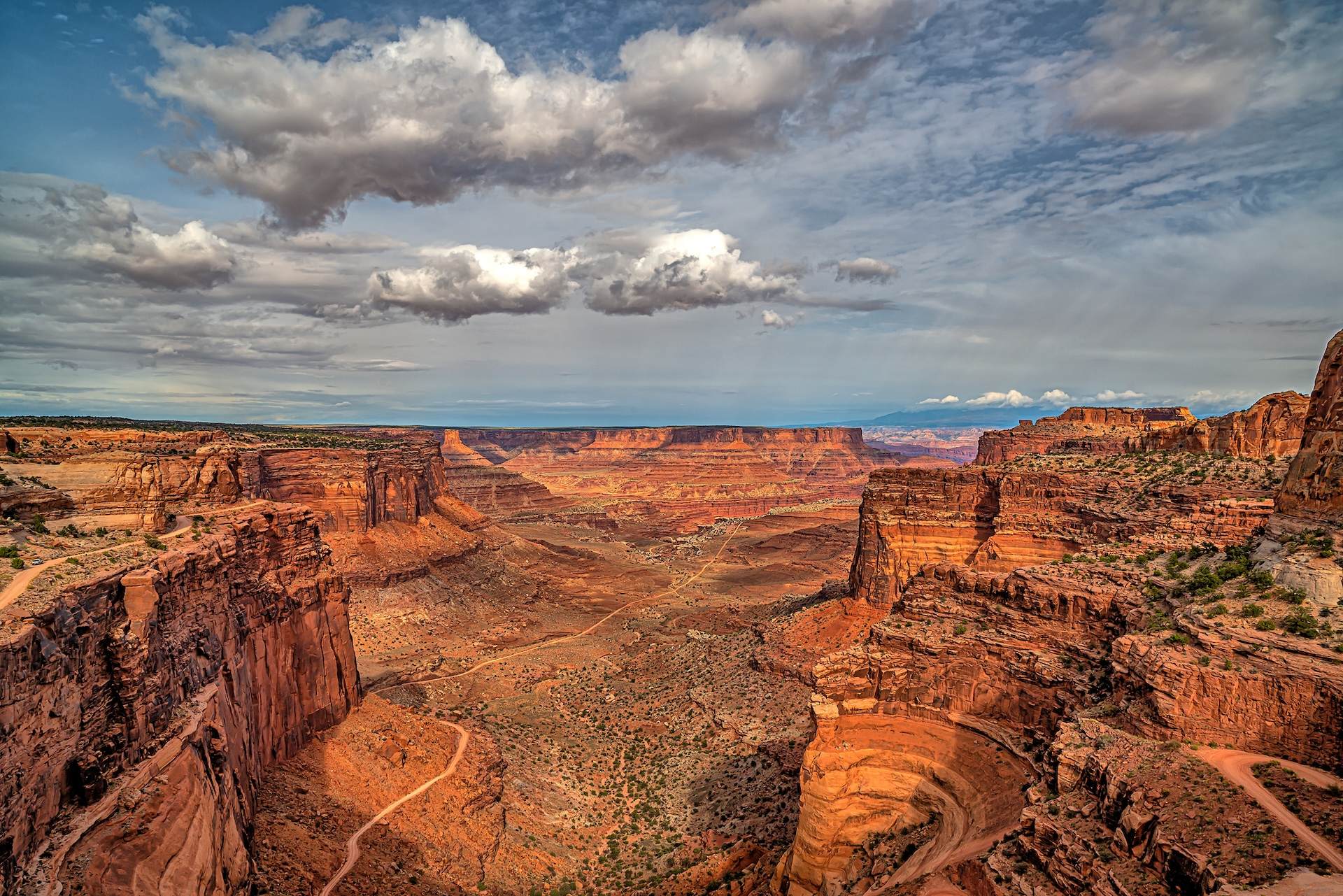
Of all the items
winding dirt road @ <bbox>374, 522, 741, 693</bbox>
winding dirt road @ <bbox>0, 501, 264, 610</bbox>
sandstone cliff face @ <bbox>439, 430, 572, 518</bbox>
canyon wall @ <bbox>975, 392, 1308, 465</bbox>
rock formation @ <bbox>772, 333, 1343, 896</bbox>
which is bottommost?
winding dirt road @ <bbox>374, 522, 741, 693</bbox>

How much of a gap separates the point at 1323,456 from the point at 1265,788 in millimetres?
10129

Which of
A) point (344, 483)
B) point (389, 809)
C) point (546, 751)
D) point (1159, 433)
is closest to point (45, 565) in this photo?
point (389, 809)

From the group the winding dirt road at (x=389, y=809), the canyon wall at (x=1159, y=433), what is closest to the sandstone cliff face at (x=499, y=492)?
the canyon wall at (x=1159, y=433)

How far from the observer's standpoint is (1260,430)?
3656cm

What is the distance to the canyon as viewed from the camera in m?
13.2

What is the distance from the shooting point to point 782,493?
176250 mm

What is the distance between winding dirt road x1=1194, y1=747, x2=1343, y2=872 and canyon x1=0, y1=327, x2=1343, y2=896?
0.24 ft

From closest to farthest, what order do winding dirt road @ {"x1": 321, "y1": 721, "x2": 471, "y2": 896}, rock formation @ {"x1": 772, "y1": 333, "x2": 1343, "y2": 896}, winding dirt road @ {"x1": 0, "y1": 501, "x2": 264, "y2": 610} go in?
1. rock formation @ {"x1": 772, "y1": 333, "x2": 1343, "y2": 896}
2. winding dirt road @ {"x1": 0, "y1": 501, "x2": 264, "y2": 610}
3. winding dirt road @ {"x1": 321, "y1": 721, "x2": 471, "y2": 896}

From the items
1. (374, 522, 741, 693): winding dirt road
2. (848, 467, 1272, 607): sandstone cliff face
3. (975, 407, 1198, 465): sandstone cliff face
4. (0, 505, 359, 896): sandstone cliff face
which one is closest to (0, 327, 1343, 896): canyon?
Answer: (0, 505, 359, 896): sandstone cliff face

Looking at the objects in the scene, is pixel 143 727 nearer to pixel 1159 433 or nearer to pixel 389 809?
pixel 389 809

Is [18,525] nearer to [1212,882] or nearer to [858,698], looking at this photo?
[858,698]

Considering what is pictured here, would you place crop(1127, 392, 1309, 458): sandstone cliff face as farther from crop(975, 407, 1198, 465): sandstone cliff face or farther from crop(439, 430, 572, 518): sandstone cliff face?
crop(439, 430, 572, 518): sandstone cliff face

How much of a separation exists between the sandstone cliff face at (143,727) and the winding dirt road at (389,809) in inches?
129

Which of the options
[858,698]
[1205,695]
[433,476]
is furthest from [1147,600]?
[433,476]
